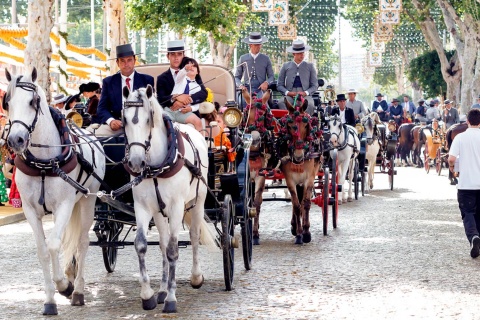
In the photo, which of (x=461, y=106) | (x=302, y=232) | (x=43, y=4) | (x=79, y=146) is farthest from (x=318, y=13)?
(x=79, y=146)

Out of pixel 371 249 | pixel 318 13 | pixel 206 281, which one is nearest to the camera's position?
pixel 206 281

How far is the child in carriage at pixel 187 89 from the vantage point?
11.2 metres

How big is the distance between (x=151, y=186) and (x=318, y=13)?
6591 cm

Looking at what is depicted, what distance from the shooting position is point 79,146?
990 centimetres

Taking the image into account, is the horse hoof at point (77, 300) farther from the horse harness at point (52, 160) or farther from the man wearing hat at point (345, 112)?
the man wearing hat at point (345, 112)

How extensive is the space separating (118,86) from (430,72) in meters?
48.1

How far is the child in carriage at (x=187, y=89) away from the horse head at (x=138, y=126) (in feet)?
5.81

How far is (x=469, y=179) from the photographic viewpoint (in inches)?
518

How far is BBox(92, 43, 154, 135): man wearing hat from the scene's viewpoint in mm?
10633

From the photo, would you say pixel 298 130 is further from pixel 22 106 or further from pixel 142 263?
pixel 22 106

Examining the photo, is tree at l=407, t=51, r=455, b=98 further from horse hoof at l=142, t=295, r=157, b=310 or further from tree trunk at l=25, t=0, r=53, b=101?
horse hoof at l=142, t=295, r=157, b=310

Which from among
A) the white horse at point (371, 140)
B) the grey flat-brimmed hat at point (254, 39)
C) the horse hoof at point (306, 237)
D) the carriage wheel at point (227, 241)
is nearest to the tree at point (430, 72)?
the white horse at point (371, 140)

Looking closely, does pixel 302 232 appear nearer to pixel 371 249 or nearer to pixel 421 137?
pixel 371 249

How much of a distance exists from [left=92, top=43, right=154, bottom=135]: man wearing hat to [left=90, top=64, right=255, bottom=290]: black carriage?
221 millimetres
